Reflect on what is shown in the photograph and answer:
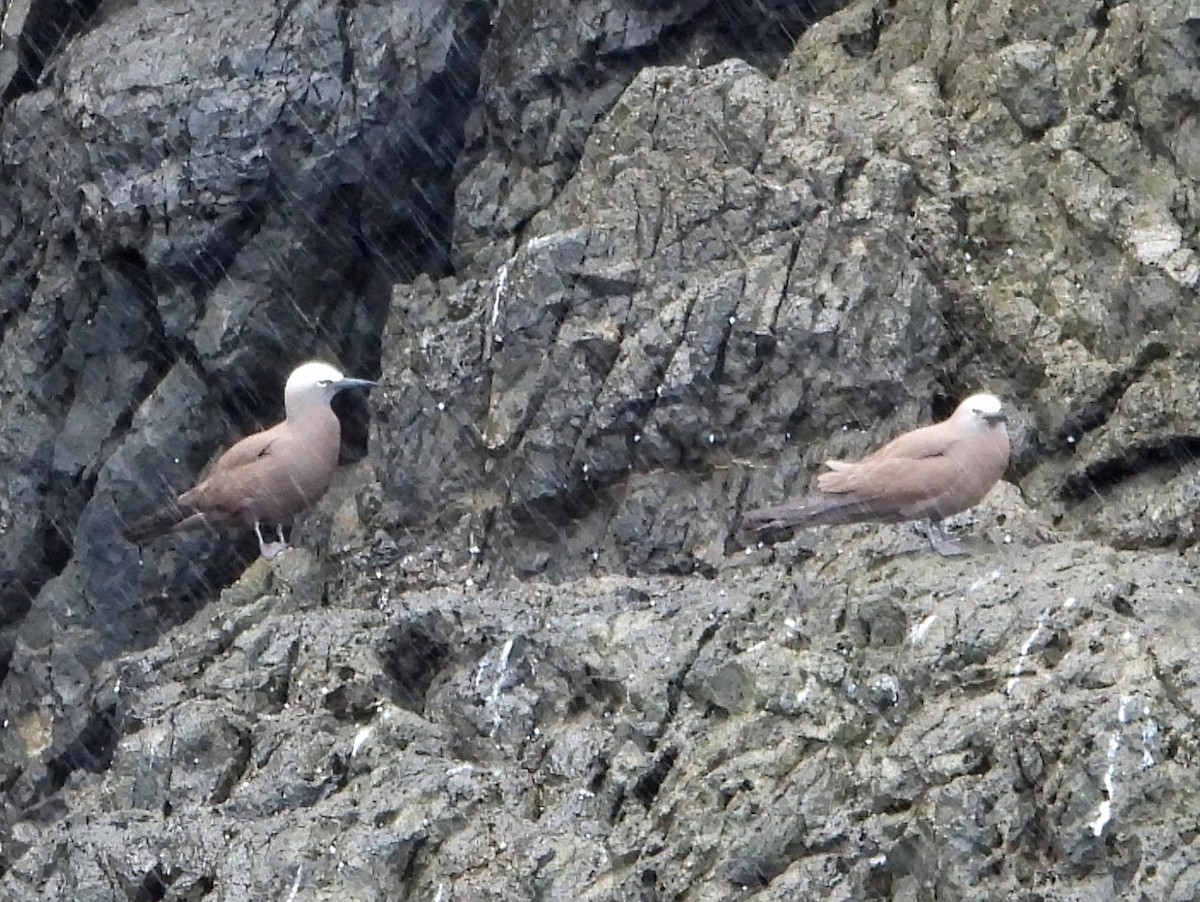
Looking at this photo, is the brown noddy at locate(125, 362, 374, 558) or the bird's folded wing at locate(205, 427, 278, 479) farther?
the bird's folded wing at locate(205, 427, 278, 479)

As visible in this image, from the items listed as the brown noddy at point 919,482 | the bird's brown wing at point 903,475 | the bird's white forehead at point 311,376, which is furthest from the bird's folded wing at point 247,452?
the bird's brown wing at point 903,475

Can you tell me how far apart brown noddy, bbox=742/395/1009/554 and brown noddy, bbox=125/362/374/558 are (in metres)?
3.70

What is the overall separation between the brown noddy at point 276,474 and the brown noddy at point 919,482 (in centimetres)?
370

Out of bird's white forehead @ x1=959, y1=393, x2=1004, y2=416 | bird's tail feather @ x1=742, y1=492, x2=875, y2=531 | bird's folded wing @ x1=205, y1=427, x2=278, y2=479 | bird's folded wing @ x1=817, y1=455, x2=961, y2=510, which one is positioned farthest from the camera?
bird's folded wing @ x1=205, y1=427, x2=278, y2=479

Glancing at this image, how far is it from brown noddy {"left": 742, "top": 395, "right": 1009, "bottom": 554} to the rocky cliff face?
198 mm

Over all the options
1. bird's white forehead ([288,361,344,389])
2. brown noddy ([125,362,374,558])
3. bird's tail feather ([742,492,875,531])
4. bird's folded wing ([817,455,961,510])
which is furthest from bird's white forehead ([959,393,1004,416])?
bird's white forehead ([288,361,344,389])

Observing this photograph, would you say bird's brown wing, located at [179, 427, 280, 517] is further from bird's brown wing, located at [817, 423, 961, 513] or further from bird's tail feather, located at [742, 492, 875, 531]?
bird's brown wing, located at [817, 423, 961, 513]

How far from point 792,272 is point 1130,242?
1.95 metres

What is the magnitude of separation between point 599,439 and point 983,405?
8.32 feet

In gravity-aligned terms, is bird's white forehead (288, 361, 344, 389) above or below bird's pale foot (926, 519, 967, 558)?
above

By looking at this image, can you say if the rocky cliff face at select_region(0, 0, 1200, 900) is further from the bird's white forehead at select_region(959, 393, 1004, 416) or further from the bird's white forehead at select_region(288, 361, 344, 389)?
the bird's white forehead at select_region(959, 393, 1004, 416)

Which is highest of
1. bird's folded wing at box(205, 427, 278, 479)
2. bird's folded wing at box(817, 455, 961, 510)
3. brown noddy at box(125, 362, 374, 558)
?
bird's folded wing at box(205, 427, 278, 479)

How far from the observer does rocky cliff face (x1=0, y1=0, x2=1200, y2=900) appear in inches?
340

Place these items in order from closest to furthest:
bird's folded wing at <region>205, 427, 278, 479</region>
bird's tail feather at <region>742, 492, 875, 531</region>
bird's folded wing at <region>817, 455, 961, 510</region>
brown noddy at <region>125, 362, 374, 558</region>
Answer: bird's folded wing at <region>817, 455, 961, 510</region>, bird's tail feather at <region>742, 492, 875, 531</region>, brown noddy at <region>125, 362, 374, 558</region>, bird's folded wing at <region>205, 427, 278, 479</region>
